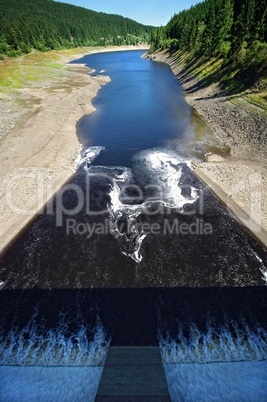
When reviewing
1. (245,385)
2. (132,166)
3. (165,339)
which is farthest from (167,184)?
(245,385)

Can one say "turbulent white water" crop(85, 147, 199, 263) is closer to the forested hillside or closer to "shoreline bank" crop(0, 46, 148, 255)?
"shoreline bank" crop(0, 46, 148, 255)

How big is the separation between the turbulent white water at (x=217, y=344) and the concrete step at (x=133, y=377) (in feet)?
4.44

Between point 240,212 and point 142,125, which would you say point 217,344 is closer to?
point 240,212

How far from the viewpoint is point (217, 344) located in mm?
17828

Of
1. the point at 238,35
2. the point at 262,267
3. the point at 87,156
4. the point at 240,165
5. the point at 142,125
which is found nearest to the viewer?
the point at 262,267

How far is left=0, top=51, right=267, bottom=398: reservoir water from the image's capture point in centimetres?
1814

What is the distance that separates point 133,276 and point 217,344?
877 centimetres

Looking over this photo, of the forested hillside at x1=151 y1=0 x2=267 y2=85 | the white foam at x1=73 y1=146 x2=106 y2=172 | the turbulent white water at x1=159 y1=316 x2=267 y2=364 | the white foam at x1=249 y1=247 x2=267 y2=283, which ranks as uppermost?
the forested hillside at x1=151 y1=0 x2=267 y2=85

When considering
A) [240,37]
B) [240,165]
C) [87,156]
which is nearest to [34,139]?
[87,156]

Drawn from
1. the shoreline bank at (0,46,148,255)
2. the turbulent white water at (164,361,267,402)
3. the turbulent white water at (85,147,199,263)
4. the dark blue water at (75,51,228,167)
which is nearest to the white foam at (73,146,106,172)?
the shoreline bank at (0,46,148,255)

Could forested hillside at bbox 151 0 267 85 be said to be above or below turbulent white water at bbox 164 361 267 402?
above

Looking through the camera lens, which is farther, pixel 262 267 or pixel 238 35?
pixel 238 35

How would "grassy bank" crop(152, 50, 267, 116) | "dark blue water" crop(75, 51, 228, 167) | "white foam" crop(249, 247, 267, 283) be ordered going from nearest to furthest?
1. "white foam" crop(249, 247, 267, 283)
2. "dark blue water" crop(75, 51, 228, 167)
3. "grassy bank" crop(152, 50, 267, 116)

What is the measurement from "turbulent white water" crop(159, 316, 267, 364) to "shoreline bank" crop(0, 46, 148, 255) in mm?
19583
